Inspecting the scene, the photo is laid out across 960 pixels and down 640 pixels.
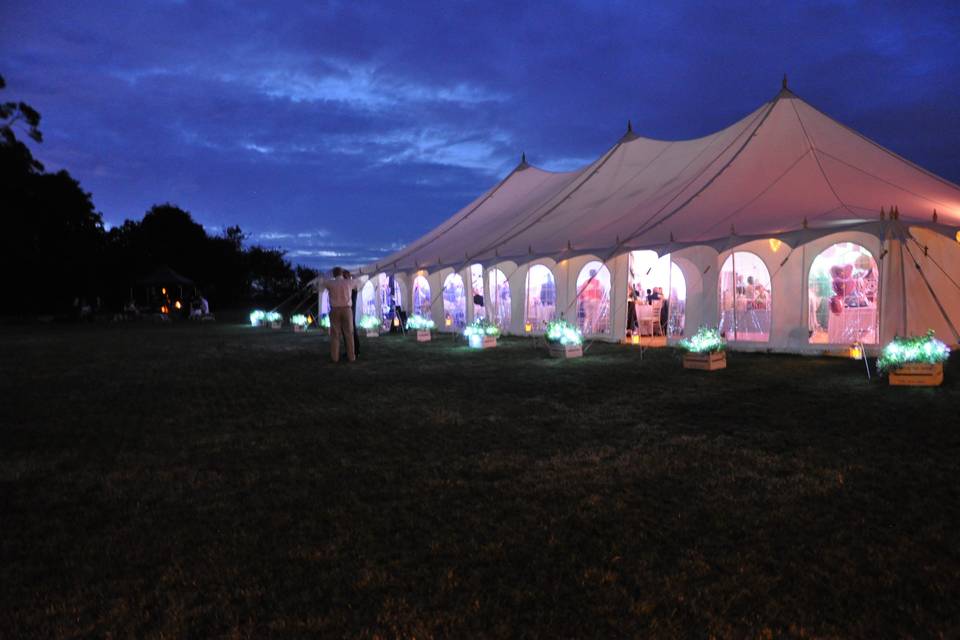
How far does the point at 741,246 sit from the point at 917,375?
151 inches

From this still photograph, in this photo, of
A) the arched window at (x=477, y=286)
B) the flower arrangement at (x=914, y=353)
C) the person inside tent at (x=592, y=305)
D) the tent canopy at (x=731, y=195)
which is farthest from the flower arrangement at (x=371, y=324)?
A: the flower arrangement at (x=914, y=353)

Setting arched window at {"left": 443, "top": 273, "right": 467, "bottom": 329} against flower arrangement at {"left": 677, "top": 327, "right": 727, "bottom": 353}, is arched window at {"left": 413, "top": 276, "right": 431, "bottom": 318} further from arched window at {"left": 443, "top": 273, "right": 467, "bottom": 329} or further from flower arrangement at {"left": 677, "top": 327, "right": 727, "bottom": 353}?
flower arrangement at {"left": 677, "top": 327, "right": 727, "bottom": 353}

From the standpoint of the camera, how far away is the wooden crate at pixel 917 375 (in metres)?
6.32

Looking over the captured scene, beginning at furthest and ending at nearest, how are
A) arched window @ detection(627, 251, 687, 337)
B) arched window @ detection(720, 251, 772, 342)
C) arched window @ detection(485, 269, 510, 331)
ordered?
1. arched window @ detection(485, 269, 510, 331)
2. arched window @ detection(627, 251, 687, 337)
3. arched window @ detection(720, 251, 772, 342)

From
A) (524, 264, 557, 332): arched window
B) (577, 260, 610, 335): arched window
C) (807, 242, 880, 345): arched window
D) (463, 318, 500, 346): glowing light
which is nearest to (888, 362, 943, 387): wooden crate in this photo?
(807, 242, 880, 345): arched window

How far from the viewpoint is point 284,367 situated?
961 cm

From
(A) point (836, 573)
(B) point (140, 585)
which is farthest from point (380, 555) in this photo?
(A) point (836, 573)

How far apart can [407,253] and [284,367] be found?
9164 mm

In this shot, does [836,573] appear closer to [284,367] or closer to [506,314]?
[284,367]

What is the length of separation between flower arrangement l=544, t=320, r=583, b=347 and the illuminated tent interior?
822 mm

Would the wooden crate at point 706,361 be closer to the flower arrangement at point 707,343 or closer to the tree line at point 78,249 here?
the flower arrangement at point 707,343

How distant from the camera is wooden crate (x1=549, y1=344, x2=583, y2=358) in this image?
9727 mm

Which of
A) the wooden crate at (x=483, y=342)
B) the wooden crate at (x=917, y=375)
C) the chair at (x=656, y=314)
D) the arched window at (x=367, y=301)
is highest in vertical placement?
the arched window at (x=367, y=301)

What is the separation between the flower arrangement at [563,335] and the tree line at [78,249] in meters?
26.5
